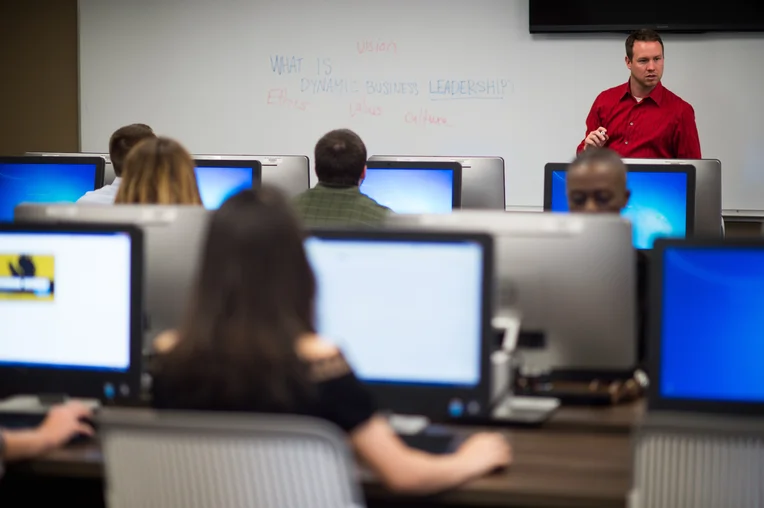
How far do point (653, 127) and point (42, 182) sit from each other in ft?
8.78

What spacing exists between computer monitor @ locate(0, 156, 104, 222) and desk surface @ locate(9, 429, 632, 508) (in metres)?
2.50

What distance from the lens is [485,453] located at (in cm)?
184

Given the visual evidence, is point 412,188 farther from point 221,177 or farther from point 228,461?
point 228,461

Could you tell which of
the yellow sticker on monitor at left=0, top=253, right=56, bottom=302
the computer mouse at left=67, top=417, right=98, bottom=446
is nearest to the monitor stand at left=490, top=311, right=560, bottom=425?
the computer mouse at left=67, top=417, right=98, bottom=446

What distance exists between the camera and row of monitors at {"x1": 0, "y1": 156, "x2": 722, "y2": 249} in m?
3.70

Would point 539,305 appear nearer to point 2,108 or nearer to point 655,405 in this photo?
point 655,405

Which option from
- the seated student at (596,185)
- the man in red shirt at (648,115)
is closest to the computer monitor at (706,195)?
the man in red shirt at (648,115)

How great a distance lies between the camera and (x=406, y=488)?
1.72 metres

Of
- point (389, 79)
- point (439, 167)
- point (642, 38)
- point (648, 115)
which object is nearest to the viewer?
point (439, 167)

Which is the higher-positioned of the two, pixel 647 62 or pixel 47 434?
pixel 647 62

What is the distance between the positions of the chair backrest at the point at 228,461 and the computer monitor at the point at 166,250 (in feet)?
3.03

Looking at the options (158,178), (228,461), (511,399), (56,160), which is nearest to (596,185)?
(511,399)

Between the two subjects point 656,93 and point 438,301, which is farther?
point 656,93

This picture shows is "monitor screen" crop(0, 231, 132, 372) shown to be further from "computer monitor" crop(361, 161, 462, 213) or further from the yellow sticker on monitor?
"computer monitor" crop(361, 161, 462, 213)
